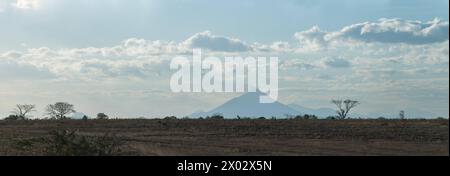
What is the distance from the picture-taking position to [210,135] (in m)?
32.1

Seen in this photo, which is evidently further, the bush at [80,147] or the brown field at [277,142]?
the brown field at [277,142]

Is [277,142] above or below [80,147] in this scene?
above

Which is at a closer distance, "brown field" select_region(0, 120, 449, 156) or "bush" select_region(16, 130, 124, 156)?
"bush" select_region(16, 130, 124, 156)

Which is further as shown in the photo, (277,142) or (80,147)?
(277,142)
